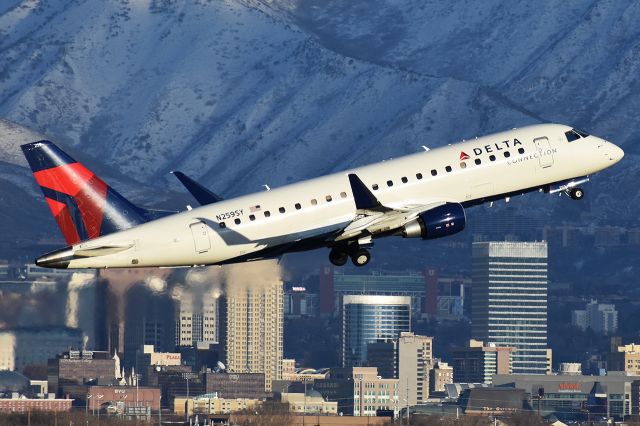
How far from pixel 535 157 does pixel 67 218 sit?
87.4 feet

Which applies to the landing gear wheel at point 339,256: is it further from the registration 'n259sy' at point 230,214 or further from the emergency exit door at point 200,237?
the emergency exit door at point 200,237

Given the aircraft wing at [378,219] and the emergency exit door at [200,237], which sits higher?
the aircraft wing at [378,219]

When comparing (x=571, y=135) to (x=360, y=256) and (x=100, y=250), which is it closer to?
(x=360, y=256)

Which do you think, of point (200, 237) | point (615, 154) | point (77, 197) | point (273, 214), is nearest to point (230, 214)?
point (200, 237)

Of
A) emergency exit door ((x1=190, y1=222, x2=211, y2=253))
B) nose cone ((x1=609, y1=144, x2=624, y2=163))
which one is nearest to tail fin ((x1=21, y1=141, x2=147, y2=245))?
emergency exit door ((x1=190, y1=222, x2=211, y2=253))

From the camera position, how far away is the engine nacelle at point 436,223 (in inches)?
5049

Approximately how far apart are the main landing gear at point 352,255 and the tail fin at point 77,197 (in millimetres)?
10982

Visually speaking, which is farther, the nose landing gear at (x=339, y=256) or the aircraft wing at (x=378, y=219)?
the nose landing gear at (x=339, y=256)

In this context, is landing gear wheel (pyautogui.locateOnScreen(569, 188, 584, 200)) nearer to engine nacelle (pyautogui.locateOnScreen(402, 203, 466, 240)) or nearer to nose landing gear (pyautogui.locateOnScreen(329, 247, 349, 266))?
engine nacelle (pyautogui.locateOnScreen(402, 203, 466, 240))

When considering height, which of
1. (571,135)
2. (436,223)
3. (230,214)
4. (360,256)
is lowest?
(360,256)

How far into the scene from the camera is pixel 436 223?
Result: 128250 mm

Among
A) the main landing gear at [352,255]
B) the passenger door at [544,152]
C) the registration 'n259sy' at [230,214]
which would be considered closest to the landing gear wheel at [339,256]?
the main landing gear at [352,255]

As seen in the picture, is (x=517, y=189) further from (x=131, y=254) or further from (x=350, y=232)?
(x=131, y=254)

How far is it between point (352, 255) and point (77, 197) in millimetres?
15623
